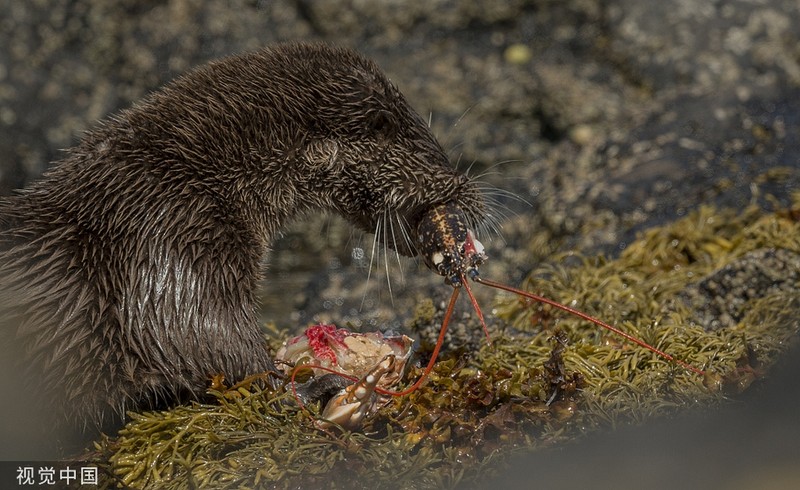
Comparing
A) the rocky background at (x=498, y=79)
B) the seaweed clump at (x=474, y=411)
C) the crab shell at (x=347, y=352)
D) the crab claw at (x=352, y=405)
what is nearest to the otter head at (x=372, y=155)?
the crab shell at (x=347, y=352)

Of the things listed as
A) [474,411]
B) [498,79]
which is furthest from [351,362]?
[498,79]

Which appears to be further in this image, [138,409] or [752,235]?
[752,235]

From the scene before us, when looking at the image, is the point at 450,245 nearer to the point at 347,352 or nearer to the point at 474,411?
the point at 347,352

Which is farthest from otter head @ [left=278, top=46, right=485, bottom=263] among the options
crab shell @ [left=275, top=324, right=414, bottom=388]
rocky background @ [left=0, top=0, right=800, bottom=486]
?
rocky background @ [left=0, top=0, right=800, bottom=486]

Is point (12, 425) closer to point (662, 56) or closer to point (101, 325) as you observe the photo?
point (101, 325)

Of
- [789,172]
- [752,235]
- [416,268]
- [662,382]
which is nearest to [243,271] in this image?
[662,382]

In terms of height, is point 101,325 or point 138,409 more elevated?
point 101,325

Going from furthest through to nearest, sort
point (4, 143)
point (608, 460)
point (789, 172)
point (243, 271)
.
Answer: point (4, 143) < point (789, 172) < point (243, 271) < point (608, 460)

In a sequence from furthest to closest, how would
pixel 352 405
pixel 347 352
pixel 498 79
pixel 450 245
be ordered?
pixel 498 79 < pixel 450 245 < pixel 347 352 < pixel 352 405
